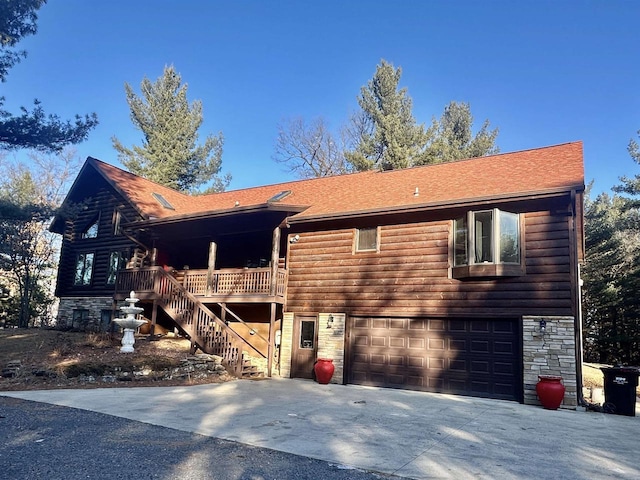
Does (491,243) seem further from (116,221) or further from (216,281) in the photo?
(116,221)

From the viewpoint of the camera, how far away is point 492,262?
36.4 ft

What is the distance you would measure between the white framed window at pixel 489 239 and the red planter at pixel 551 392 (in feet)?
8.90

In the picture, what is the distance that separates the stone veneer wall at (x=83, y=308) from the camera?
17889 mm

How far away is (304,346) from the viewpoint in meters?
13.9

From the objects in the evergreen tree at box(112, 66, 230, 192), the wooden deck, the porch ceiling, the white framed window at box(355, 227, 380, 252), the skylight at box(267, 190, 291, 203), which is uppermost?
the evergreen tree at box(112, 66, 230, 192)

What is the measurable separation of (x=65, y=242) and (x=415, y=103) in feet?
76.1

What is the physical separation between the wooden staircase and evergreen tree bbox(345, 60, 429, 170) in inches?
706

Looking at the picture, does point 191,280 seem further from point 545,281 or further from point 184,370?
point 545,281

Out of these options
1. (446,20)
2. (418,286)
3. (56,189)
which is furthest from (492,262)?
(56,189)

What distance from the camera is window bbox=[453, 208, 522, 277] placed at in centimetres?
1103

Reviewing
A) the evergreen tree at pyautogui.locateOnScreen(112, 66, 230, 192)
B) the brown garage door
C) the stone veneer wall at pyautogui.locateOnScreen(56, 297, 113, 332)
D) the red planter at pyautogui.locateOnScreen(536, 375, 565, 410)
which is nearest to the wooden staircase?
the brown garage door

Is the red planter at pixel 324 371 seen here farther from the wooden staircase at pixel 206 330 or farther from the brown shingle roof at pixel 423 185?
the brown shingle roof at pixel 423 185

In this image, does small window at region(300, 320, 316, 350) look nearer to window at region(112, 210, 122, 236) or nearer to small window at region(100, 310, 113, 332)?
small window at region(100, 310, 113, 332)

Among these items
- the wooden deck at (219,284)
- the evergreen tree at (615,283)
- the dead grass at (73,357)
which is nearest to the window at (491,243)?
the wooden deck at (219,284)
